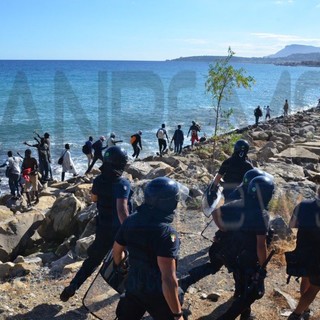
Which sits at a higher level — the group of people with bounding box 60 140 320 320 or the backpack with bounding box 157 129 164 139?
the group of people with bounding box 60 140 320 320

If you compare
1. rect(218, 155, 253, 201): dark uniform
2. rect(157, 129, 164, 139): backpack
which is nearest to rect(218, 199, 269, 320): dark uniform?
rect(218, 155, 253, 201): dark uniform

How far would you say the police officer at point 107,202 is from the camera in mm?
5161

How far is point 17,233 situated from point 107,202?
412 centimetres

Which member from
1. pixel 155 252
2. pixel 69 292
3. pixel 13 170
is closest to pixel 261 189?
pixel 155 252

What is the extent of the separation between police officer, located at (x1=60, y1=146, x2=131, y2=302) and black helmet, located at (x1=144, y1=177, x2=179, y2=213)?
54.7 inches

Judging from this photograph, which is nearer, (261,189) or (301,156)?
(261,189)

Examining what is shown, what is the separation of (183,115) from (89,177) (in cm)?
2887

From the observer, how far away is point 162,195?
3.63 meters

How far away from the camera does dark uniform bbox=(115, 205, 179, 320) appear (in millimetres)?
3514

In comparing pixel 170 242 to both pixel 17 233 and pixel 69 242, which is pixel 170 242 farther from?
pixel 17 233

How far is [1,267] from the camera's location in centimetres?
717

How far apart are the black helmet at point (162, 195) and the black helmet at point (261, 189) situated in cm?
128

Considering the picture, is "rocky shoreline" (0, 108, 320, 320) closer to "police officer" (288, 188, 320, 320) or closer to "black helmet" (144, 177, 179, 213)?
"police officer" (288, 188, 320, 320)

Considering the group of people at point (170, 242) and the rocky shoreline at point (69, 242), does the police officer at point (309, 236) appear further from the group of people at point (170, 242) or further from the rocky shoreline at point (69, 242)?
the rocky shoreline at point (69, 242)
